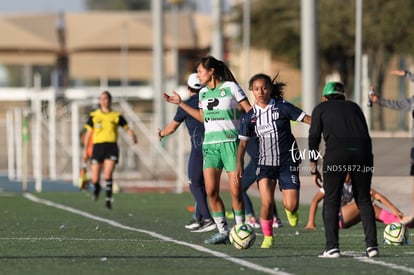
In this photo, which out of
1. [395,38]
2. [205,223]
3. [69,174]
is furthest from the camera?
[395,38]

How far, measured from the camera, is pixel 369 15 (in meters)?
61.5

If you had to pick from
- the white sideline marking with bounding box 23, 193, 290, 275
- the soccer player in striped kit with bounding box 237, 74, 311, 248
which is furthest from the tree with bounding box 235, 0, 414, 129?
the soccer player in striped kit with bounding box 237, 74, 311, 248

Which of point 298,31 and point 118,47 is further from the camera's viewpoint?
point 118,47

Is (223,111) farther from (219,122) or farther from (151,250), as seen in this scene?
(151,250)

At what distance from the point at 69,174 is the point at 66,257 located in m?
30.9

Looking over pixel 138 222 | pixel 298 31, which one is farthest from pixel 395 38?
pixel 138 222

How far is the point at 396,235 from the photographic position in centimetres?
1648

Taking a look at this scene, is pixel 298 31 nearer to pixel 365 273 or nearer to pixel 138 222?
pixel 138 222

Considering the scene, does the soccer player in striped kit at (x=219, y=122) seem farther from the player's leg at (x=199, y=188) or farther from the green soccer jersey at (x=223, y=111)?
the player's leg at (x=199, y=188)

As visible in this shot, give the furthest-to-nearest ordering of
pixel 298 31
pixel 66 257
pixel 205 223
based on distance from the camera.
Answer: pixel 298 31
pixel 205 223
pixel 66 257

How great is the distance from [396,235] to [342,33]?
47.2 m

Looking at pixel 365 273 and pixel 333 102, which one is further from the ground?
pixel 333 102

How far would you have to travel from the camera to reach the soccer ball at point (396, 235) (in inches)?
649

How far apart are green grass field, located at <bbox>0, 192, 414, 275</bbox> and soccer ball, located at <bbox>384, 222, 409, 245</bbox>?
28cm
